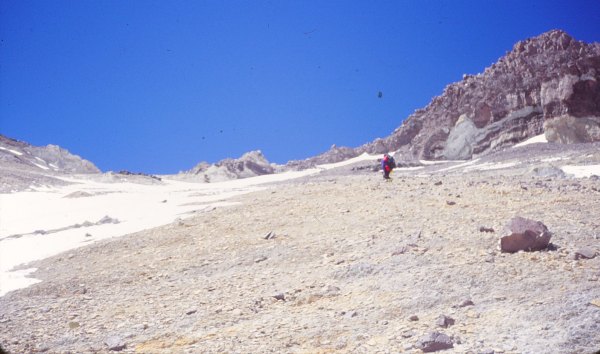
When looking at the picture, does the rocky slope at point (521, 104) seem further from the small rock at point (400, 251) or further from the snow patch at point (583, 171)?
the small rock at point (400, 251)

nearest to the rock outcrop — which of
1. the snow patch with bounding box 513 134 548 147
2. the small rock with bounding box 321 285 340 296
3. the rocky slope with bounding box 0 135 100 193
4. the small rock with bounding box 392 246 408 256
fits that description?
the rocky slope with bounding box 0 135 100 193

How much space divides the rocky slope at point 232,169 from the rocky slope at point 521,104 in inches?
1088

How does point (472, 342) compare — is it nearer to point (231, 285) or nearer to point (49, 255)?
point (231, 285)

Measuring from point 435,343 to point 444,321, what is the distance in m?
0.62

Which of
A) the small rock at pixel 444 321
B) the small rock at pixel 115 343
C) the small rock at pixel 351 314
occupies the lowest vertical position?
the small rock at pixel 444 321

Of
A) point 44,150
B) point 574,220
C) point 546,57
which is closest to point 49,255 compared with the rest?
point 574,220

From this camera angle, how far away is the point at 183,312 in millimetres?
7852

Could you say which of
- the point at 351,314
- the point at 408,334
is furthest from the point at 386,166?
the point at 408,334

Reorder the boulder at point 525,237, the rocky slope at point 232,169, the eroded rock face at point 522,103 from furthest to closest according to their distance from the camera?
the rocky slope at point 232,169 → the eroded rock face at point 522,103 → the boulder at point 525,237

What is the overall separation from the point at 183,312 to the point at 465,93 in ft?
234

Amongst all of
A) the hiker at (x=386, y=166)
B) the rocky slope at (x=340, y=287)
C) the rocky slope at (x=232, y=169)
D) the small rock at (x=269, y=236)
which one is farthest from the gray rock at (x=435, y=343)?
the rocky slope at (x=232, y=169)

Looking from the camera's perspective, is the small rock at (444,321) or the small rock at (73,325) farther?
the small rock at (73,325)

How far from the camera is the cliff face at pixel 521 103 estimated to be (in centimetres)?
4459

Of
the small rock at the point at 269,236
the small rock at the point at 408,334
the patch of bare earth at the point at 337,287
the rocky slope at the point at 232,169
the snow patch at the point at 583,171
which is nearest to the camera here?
the small rock at the point at 408,334
